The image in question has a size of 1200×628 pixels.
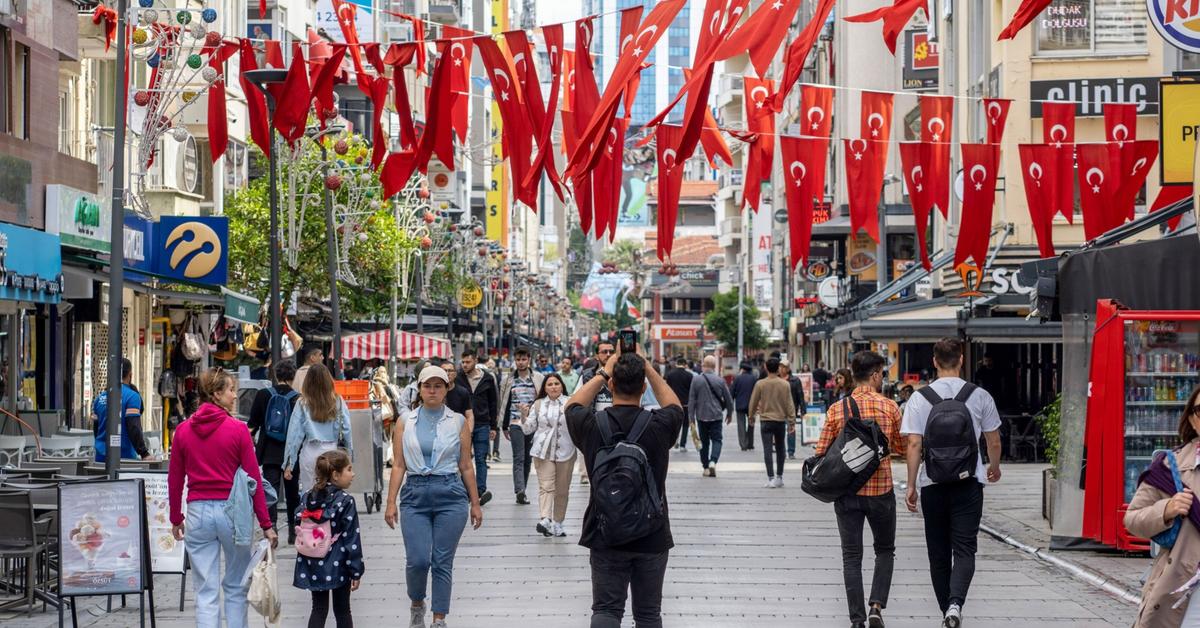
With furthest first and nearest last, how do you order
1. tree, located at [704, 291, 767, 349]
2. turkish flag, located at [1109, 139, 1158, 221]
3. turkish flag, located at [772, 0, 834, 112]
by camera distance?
tree, located at [704, 291, 767, 349] → turkish flag, located at [1109, 139, 1158, 221] → turkish flag, located at [772, 0, 834, 112]

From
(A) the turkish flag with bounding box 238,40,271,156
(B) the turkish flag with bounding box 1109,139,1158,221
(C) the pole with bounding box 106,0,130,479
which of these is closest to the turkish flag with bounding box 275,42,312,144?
(A) the turkish flag with bounding box 238,40,271,156

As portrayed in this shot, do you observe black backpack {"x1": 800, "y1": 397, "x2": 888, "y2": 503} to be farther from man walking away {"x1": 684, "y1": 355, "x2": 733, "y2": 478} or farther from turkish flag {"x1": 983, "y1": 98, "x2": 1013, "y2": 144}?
man walking away {"x1": 684, "y1": 355, "x2": 733, "y2": 478}

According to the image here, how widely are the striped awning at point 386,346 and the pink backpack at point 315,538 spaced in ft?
105

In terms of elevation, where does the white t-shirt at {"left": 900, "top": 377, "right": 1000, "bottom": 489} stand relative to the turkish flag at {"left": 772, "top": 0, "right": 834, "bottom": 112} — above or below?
below

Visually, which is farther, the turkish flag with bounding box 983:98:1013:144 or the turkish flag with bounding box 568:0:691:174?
the turkish flag with bounding box 983:98:1013:144

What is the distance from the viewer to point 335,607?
9914 mm

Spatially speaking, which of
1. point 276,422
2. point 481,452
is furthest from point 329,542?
point 481,452

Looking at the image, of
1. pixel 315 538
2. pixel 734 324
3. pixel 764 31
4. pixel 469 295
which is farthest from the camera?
pixel 734 324

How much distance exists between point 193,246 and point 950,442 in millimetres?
16724

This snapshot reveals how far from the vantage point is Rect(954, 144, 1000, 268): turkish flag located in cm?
1991

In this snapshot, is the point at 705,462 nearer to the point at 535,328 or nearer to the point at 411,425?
the point at 411,425

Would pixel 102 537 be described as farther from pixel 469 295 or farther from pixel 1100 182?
pixel 469 295

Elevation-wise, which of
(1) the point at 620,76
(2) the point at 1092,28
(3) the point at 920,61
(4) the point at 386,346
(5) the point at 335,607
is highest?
(3) the point at 920,61

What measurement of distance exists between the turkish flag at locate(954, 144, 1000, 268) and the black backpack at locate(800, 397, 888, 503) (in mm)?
9572
